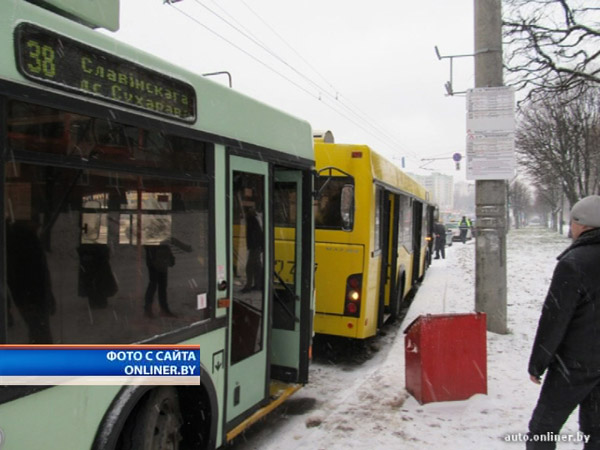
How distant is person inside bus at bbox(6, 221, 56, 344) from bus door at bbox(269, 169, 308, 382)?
9.49 ft

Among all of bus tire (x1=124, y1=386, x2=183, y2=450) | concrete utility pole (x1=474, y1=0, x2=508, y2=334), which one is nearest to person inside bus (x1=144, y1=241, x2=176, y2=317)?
bus tire (x1=124, y1=386, x2=183, y2=450)

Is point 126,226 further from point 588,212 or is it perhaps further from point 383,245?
point 383,245

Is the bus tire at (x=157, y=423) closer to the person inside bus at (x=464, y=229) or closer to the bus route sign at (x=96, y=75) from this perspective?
the bus route sign at (x=96, y=75)

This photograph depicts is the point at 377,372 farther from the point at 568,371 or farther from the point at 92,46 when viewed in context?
the point at 92,46

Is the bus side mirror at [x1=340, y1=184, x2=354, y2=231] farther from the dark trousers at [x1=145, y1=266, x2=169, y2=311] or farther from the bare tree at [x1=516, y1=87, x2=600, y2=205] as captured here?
the bare tree at [x1=516, y1=87, x2=600, y2=205]

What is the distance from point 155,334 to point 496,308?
237 inches

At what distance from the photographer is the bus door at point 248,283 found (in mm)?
3832

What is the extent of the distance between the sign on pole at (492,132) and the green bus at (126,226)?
172 inches

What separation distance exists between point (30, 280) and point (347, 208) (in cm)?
487

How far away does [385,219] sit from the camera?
25.6 ft

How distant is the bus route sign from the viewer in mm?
2172

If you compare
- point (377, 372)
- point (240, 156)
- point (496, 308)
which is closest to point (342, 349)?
point (377, 372)

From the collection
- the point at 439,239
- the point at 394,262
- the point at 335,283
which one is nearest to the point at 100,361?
the point at 335,283

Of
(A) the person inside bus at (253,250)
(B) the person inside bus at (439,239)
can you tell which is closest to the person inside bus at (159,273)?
(A) the person inside bus at (253,250)
